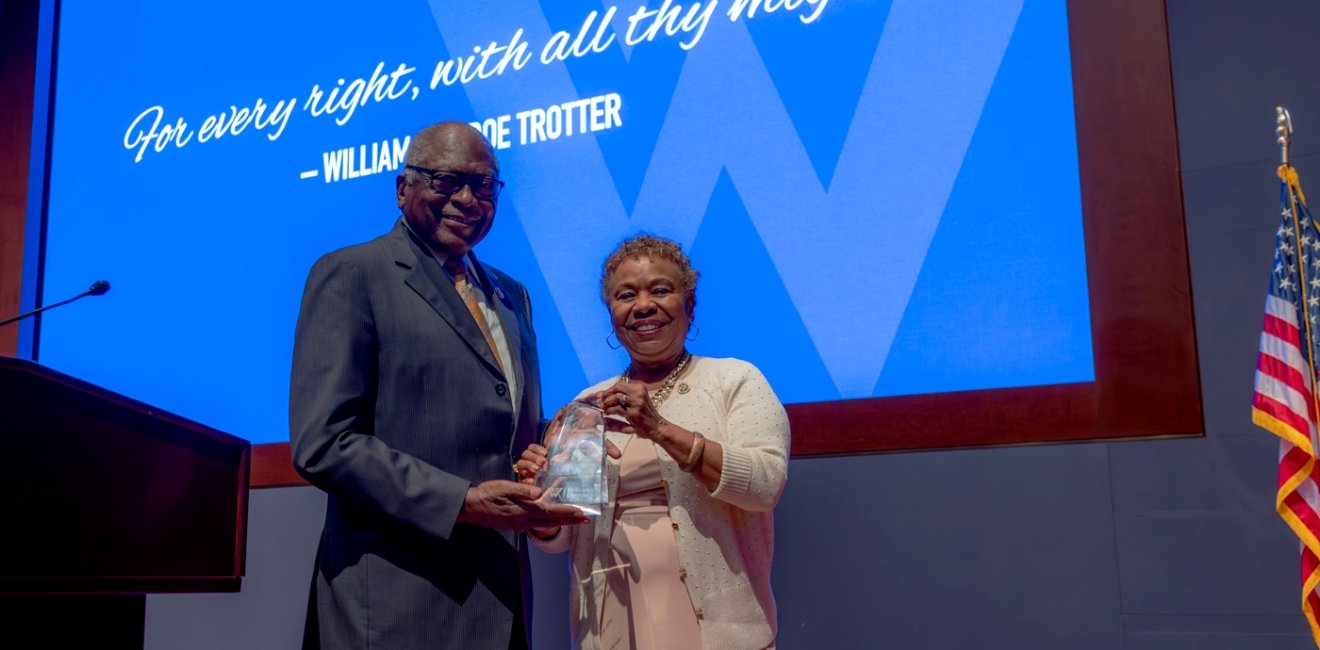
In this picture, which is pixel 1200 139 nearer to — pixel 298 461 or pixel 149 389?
pixel 298 461

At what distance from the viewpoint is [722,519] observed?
2209 mm

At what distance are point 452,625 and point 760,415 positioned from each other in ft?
2.27

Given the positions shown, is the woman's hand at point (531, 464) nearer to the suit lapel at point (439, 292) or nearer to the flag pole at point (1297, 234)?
the suit lapel at point (439, 292)

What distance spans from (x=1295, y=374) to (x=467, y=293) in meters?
1.59

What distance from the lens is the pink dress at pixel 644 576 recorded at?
7.01ft

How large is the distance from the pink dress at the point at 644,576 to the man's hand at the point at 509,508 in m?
0.27

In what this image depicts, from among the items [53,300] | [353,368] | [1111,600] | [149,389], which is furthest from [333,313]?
[53,300]

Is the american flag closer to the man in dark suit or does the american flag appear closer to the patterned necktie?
the man in dark suit

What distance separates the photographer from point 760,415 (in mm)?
2246

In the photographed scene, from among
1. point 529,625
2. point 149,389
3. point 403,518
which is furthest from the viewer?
point 149,389

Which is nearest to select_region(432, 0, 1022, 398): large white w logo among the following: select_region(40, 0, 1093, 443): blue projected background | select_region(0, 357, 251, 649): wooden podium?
select_region(40, 0, 1093, 443): blue projected background

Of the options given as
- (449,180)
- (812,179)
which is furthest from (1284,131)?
(449,180)

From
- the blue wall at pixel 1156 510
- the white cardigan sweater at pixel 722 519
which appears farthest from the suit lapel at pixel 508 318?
the blue wall at pixel 1156 510

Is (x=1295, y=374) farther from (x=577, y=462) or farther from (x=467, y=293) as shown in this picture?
(x=467, y=293)
